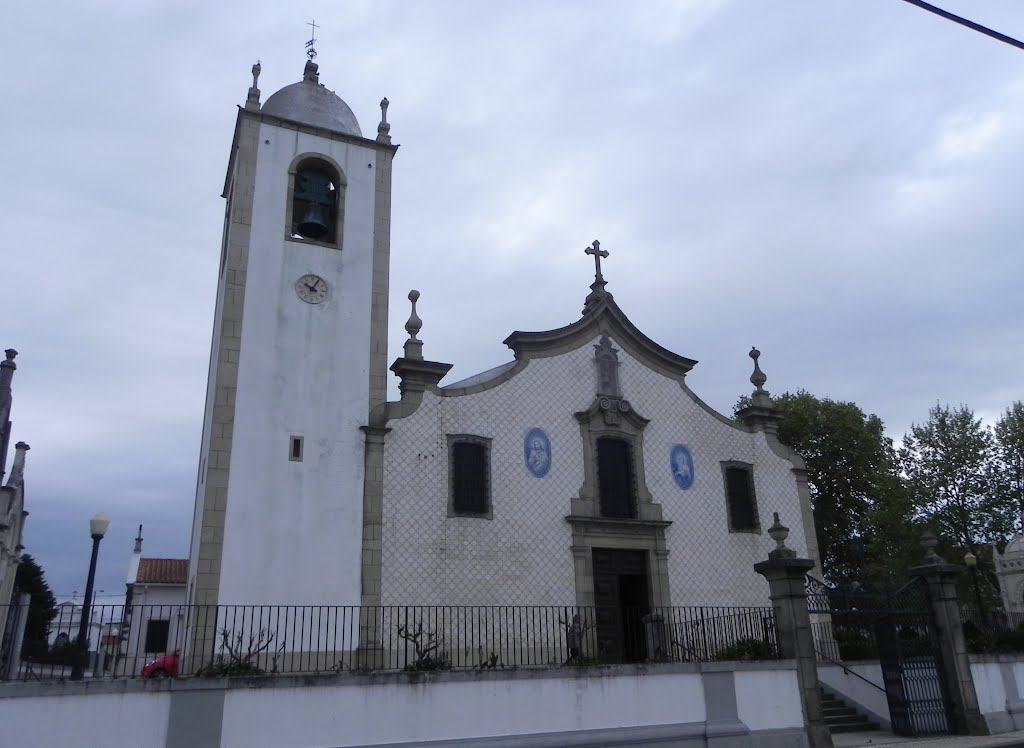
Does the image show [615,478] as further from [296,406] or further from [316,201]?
[316,201]

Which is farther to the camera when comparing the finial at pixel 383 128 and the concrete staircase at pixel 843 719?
the finial at pixel 383 128

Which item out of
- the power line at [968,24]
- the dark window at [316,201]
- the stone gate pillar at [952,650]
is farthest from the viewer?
the dark window at [316,201]

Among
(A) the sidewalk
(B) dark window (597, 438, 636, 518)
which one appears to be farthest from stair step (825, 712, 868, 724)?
(B) dark window (597, 438, 636, 518)

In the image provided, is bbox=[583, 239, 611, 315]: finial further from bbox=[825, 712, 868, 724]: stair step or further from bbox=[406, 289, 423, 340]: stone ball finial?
bbox=[825, 712, 868, 724]: stair step

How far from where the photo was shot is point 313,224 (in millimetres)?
16375

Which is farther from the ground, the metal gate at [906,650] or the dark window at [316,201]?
the dark window at [316,201]

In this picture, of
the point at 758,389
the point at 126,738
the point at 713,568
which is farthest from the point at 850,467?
the point at 126,738

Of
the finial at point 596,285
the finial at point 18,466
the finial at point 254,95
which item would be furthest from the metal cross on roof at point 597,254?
the finial at point 18,466

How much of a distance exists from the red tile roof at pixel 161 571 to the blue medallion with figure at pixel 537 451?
59.5ft

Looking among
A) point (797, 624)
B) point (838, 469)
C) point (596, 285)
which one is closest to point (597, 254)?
point (596, 285)

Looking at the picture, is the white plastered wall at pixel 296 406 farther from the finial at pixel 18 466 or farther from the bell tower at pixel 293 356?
the finial at pixel 18 466

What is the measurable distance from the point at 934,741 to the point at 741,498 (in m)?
6.66

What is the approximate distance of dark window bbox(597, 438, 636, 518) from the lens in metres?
17.1

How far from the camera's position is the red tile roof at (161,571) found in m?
29.6
